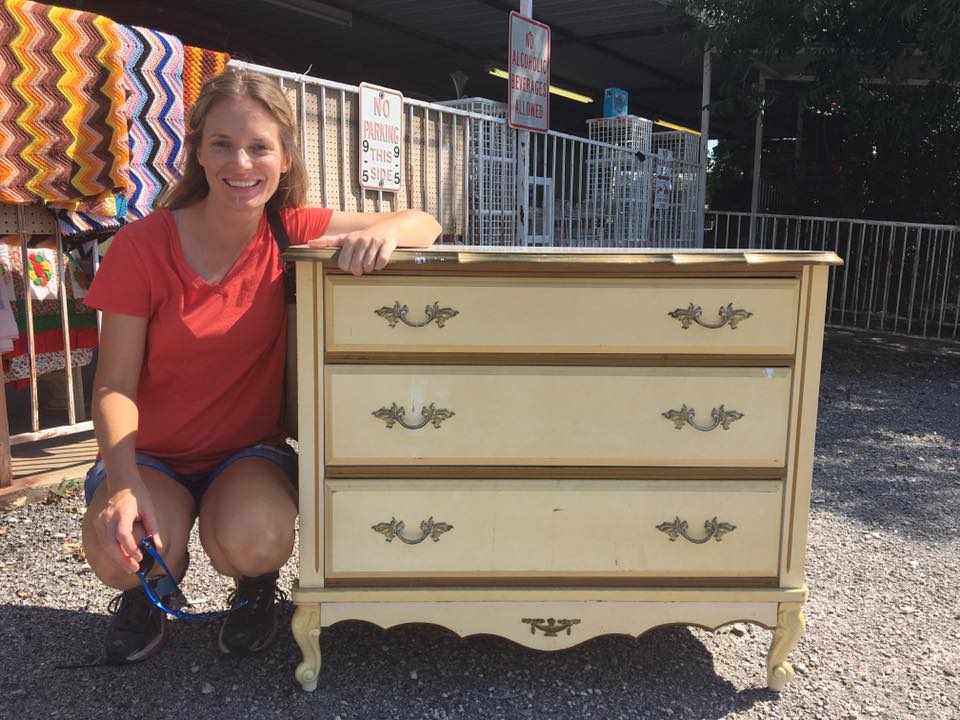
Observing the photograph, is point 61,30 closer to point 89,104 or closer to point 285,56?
point 89,104

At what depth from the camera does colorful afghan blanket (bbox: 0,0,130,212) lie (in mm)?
3273

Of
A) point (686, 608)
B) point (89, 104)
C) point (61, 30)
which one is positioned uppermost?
point (61, 30)

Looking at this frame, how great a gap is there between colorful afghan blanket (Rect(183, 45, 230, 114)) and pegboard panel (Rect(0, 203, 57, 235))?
0.86 metres

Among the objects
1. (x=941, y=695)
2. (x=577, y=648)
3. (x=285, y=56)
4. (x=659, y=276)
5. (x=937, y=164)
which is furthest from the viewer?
(x=285, y=56)

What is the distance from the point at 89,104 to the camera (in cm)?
354

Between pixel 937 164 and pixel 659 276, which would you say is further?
pixel 937 164

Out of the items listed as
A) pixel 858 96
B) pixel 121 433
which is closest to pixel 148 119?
pixel 121 433

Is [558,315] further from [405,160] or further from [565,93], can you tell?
[565,93]

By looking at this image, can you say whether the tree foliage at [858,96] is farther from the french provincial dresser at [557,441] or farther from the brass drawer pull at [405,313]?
the brass drawer pull at [405,313]

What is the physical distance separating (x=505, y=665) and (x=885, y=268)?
8952 millimetres

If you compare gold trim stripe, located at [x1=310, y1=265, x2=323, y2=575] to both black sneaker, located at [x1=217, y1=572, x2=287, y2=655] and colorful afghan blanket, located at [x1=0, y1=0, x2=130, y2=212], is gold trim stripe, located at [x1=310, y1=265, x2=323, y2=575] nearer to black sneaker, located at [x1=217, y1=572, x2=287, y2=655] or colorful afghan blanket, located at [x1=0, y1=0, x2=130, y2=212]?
black sneaker, located at [x1=217, y1=572, x2=287, y2=655]

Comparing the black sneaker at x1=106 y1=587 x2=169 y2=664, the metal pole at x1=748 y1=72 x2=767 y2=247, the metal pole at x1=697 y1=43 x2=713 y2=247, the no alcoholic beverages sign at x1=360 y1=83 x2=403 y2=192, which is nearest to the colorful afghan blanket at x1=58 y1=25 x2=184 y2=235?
the no alcoholic beverages sign at x1=360 y1=83 x2=403 y2=192

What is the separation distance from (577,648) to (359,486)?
0.88 m

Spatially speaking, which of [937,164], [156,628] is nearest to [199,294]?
[156,628]
